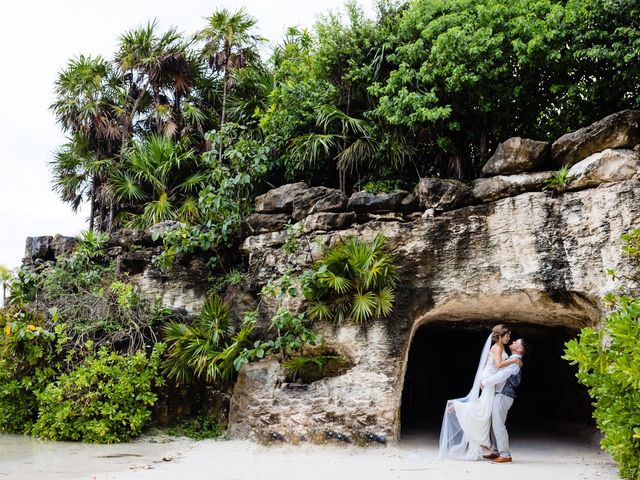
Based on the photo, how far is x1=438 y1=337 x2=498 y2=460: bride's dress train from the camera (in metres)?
7.08

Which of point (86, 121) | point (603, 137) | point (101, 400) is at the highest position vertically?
point (86, 121)

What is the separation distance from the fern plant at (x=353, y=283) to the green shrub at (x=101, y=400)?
3.05 metres

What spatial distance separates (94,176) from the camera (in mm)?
15750

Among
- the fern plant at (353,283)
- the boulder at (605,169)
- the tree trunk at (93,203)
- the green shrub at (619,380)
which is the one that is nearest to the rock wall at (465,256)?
the boulder at (605,169)

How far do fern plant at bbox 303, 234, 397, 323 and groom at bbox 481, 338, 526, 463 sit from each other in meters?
1.90

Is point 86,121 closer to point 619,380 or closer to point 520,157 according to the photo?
point 520,157

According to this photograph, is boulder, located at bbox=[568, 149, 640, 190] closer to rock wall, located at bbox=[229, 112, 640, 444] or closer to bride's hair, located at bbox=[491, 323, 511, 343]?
rock wall, located at bbox=[229, 112, 640, 444]

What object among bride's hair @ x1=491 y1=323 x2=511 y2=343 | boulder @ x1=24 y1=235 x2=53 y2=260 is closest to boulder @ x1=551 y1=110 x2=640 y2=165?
bride's hair @ x1=491 y1=323 x2=511 y2=343

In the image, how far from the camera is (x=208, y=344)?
8961mm

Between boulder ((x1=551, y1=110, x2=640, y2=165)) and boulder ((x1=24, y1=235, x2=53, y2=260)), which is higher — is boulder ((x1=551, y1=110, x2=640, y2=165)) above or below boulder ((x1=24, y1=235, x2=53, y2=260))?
above

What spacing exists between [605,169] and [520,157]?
1.23 metres

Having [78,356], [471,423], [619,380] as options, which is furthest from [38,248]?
[619,380]

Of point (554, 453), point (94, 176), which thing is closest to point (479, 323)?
point (554, 453)

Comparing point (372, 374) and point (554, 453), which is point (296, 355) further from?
point (554, 453)
